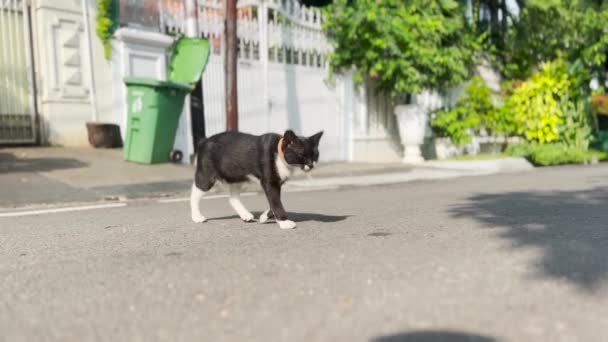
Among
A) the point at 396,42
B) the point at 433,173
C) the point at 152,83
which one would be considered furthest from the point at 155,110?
the point at 396,42

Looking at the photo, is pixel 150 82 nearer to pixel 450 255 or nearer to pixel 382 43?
pixel 382 43

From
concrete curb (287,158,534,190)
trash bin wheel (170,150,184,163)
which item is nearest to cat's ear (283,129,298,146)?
concrete curb (287,158,534,190)

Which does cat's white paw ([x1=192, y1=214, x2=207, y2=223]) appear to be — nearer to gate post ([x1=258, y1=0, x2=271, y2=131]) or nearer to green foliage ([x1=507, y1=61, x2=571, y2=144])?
gate post ([x1=258, y1=0, x2=271, y2=131])

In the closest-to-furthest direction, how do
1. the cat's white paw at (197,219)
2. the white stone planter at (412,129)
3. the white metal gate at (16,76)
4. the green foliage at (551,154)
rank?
the cat's white paw at (197,219), the white metal gate at (16,76), the green foliage at (551,154), the white stone planter at (412,129)

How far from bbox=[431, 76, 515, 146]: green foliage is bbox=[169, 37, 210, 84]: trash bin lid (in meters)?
6.78

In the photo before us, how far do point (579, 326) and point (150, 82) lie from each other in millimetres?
6766

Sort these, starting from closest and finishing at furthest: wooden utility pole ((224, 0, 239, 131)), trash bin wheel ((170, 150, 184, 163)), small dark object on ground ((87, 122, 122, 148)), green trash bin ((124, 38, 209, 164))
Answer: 1. green trash bin ((124, 38, 209, 164))
2. wooden utility pole ((224, 0, 239, 131))
3. trash bin wheel ((170, 150, 184, 163))
4. small dark object on ground ((87, 122, 122, 148))

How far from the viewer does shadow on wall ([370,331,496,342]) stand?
1.59 metres

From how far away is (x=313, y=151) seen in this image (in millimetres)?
3488

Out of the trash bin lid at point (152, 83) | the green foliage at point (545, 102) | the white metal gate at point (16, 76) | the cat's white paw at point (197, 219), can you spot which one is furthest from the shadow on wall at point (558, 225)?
the white metal gate at point (16, 76)

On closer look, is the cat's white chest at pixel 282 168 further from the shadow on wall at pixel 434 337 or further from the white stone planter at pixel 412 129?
the white stone planter at pixel 412 129

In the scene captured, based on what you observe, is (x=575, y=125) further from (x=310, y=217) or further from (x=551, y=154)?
(x=310, y=217)

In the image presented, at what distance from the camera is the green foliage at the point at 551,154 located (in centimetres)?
1139

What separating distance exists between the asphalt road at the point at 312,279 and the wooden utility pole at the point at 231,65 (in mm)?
3964
